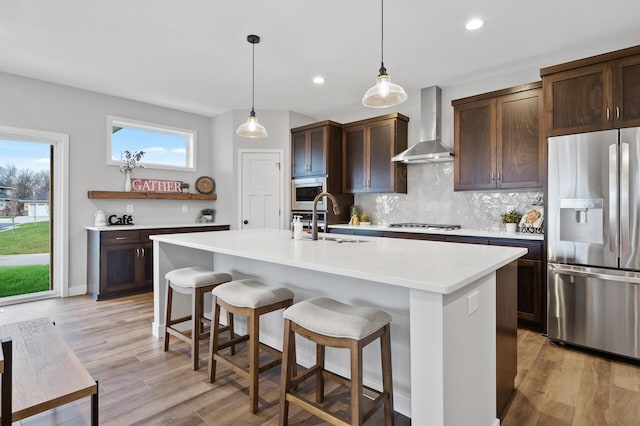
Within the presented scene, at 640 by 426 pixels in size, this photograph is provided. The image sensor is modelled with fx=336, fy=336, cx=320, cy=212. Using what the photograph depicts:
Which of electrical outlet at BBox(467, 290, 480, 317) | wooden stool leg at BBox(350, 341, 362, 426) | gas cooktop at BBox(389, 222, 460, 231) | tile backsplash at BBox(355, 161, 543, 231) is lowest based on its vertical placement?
wooden stool leg at BBox(350, 341, 362, 426)

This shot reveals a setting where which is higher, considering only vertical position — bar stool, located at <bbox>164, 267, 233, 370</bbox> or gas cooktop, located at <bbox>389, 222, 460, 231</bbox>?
gas cooktop, located at <bbox>389, 222, 460, 231</bbox>

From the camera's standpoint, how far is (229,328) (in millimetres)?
2664

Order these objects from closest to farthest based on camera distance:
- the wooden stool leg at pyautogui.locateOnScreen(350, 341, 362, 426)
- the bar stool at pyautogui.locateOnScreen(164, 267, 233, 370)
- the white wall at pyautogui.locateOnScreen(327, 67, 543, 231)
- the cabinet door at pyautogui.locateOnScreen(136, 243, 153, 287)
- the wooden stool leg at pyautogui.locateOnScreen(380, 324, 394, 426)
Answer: the wooden stool leg at pyautogui.locateOnScreen(350, 341, 362, 426) < the wooden stool leg at pyautogui.locateOnScreen(380, 324, 394, 426) < the bar stool at pyautogui.locateOnScreen(164, 267, 233, 370) < the white wall at pyautogui.locateOnScreen(327, 67, 543, 231) < the cabinet door at pyautogui.locateOnScreen(136, 243, 153, 287)

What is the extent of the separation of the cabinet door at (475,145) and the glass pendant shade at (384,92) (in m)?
1.95

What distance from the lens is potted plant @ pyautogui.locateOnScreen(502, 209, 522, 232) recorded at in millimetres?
3543

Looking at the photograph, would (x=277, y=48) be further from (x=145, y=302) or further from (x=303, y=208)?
(x=145, y=302)

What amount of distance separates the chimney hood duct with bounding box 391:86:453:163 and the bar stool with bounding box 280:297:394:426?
293 centimetres

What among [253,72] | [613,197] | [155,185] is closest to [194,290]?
[253,72]

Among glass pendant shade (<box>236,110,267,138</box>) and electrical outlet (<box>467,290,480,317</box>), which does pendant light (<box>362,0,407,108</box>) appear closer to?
glass pendant shade (<box>236,110,267,138</box>)

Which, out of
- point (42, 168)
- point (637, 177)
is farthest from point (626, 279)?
point (42, 168)

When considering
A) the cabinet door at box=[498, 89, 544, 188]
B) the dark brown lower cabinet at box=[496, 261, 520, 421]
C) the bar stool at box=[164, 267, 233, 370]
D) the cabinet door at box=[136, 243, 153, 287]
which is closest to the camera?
the dark brown lower cabinet at box=[496, 261, 520, 421]

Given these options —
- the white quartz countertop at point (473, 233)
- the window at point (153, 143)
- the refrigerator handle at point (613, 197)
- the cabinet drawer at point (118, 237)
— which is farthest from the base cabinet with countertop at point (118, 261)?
the refrigerator handle at point (613, 197)

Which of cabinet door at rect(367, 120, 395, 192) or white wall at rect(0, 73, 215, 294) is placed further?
cabinet door at rect(367, 120, 395, 192)

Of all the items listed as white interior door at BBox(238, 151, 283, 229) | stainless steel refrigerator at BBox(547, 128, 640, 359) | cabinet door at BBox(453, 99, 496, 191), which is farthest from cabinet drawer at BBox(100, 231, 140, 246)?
stainless steel refrigerator at BBox(547, 128, 640, 359)
